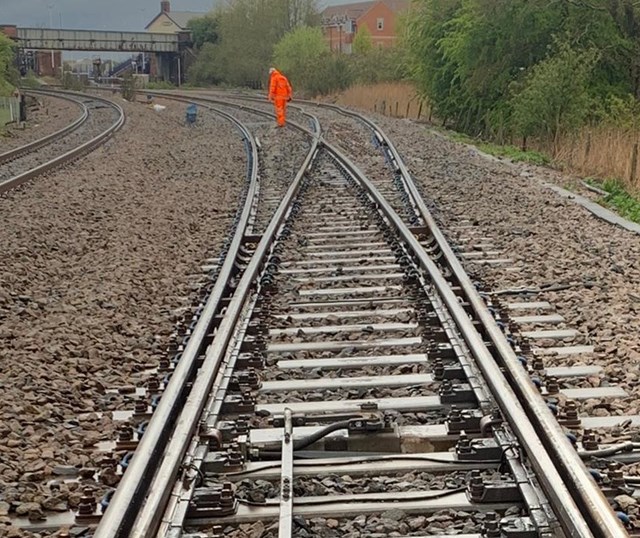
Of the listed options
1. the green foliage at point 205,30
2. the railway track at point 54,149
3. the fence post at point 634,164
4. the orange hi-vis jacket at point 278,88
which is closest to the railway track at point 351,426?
the fence post at point 634,164

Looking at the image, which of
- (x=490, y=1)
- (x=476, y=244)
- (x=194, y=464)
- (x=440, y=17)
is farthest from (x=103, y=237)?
(x=440, y=17)

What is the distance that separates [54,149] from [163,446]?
63.1 feet

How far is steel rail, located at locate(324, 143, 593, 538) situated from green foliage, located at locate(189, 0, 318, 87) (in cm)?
6873

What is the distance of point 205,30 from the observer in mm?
92125

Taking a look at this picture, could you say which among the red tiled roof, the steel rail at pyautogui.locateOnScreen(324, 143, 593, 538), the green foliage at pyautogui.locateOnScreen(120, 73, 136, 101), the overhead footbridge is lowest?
the green foliage at pyautogui.locateOnScreen(120, 73, 136, 101)

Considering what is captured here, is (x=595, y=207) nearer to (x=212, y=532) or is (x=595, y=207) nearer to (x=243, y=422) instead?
(x=243, y=422)

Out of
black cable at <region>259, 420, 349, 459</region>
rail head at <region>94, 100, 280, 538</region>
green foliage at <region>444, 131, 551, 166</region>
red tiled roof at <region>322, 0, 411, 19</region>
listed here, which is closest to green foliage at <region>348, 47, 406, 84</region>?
green foliage at <region>444, 131, 551, 166</region>

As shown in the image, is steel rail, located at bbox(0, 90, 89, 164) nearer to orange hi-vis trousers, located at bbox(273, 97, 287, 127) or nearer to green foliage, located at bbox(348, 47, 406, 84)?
orange hi-vis trousers, located at bbox(273, 97, 287, 127)

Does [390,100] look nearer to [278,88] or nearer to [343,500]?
[278,88]

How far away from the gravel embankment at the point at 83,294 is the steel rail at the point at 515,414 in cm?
186

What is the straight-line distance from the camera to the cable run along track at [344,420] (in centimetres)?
354

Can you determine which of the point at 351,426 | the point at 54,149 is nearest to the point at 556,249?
the point at 351,426

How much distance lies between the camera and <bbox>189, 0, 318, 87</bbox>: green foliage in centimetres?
7575

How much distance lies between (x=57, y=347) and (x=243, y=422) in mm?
2159
